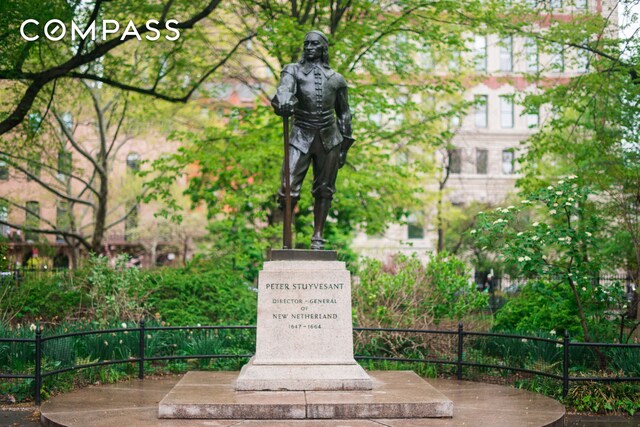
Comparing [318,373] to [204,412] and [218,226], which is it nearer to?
[204,412]

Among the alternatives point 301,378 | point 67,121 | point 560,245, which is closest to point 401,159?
point 67,121

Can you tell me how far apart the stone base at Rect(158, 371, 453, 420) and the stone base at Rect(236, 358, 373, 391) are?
0.14 m

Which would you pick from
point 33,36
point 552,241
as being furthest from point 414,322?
point 33,36

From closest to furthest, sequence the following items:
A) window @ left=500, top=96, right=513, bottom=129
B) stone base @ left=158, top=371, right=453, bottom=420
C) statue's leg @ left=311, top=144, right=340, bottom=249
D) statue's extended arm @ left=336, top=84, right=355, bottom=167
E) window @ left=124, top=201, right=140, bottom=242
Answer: stone base @ left=158, top=371, right=453, bottom=420 < statue's leg @ left=311, top=144, right=340, bottom=249 < statue's extended arm @ left=336, top=84, right=355, bottom=167 < window @ left=124, top=201, right=140, bottom=242 < window @ left=500, top=96, right=513, bottom=129

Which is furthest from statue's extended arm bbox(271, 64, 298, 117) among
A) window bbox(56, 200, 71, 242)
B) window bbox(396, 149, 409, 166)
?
window bbox(56, 200, 71, 242)

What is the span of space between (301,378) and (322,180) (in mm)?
2938

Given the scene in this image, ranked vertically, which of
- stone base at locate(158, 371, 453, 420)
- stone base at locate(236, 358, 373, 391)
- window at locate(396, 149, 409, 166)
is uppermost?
window at locate(396, 149, 409, 166)

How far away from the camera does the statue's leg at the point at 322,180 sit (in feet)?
38.5

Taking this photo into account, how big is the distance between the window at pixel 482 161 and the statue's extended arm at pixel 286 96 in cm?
4382

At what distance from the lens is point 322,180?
39.0 ft

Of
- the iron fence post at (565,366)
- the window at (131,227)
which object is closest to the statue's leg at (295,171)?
the iron fence post at (565,366)

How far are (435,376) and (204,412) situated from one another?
575 cm

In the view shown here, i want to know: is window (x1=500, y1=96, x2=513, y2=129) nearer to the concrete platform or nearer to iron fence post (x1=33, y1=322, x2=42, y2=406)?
the concrete platform

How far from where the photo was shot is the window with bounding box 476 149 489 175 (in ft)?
177
